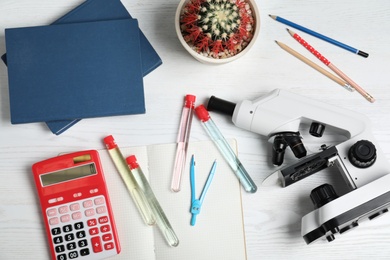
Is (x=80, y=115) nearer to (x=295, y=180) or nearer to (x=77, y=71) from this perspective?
(x=77, y=71)

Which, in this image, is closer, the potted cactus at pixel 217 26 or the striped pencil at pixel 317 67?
the potted cactus at pixel 217 26

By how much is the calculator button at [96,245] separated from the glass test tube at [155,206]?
0.10m

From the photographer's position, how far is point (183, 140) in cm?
79

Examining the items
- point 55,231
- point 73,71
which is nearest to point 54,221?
point 55,231

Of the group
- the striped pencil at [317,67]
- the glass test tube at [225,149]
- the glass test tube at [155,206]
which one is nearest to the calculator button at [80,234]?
the glass test tube at [155,206]

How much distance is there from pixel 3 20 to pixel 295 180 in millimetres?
550

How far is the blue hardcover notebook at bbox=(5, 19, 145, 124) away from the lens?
0.76 metres

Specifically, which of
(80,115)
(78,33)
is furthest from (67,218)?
(78,33)

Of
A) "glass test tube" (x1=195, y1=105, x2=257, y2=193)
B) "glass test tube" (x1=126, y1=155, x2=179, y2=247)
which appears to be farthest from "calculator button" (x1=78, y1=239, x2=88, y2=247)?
"glass test tube" (x1=195, y1=105, x2=257, y2=193)

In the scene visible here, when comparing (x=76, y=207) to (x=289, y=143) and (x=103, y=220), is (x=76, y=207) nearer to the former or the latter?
(x=103, y=220)

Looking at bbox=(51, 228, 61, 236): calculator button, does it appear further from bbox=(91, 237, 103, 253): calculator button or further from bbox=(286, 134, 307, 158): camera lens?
bbox=(286, 134, 307, 158): camera lens

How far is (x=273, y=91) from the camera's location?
0.76 m

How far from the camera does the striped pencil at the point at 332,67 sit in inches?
31.4

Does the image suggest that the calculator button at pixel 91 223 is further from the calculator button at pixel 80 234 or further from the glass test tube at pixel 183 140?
the glass test tube at pixel 183 140
